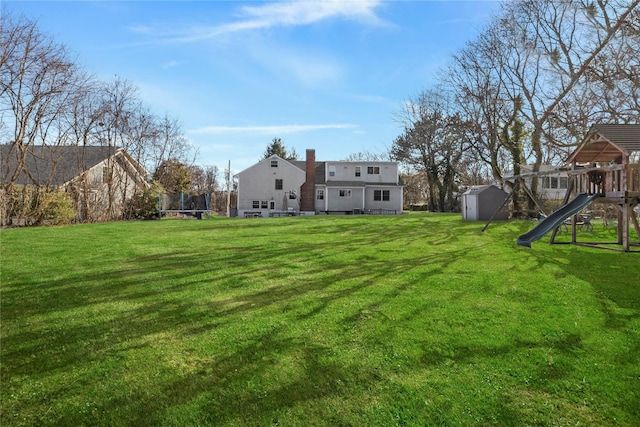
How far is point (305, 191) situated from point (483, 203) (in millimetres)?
18686

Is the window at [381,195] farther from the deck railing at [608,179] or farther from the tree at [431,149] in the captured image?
the deck railing at [608,179]

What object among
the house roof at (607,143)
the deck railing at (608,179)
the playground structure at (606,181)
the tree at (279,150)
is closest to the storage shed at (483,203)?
the house roof at (607,143)

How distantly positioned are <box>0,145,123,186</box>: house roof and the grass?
14091 mm

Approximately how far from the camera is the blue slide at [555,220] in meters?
9.32

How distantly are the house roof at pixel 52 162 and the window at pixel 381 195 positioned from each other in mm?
22896

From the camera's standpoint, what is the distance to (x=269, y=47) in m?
13.4

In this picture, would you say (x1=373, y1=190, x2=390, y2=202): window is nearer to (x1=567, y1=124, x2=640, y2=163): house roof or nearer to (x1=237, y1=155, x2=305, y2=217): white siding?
(x1=237, y1=155, x2=305, y2=217): white siding

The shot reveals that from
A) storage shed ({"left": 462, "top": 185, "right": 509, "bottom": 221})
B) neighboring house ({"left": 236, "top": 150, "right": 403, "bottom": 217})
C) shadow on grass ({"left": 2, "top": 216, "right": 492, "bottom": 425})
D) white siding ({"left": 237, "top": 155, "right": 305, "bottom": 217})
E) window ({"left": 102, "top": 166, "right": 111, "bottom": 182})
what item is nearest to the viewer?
shadow on grass ({"left": 2, "top": 216, "right": 492, "bottom": 425})

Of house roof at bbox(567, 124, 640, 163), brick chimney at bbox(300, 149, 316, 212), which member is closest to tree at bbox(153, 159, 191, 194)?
brick chimney at bbox(300, 149, 316, 212)

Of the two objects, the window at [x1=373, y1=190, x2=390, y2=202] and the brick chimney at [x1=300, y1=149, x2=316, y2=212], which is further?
the window at [x1=373, y1=190, x2=390, y2=202]

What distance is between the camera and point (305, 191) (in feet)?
126

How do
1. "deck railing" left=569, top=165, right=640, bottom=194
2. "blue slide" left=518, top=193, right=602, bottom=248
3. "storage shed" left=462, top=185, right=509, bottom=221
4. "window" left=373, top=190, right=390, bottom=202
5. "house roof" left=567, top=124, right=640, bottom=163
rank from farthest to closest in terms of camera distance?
"window" left=373, top=190, right=390, bottom=202, "storage shed" left=462, top=185, right=509, bottom=221, "house roof" left=567, top=124, right=640, bottom=163, "deck railing" left=569, top=165, right=640, bottom=194, "blue slide" left=518, top=193, right=602, bottom=248

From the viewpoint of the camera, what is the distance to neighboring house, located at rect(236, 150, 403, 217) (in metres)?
37.8

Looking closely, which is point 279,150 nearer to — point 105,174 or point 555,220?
point 105,174
